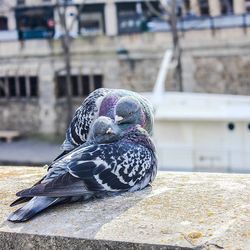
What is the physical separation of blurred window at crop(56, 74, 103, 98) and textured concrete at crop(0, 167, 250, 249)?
18392 millimetres

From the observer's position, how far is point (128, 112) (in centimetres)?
367

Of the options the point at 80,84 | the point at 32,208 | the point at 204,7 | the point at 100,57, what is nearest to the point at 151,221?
the point at 32,208

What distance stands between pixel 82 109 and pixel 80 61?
18287 mm

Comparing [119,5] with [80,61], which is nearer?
[80,61]

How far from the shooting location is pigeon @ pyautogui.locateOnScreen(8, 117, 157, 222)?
10.9ft

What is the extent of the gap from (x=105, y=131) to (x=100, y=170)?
0.79 feet

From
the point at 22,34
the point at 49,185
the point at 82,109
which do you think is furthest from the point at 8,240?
the point at 22,34

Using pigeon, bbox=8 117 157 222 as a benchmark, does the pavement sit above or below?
below

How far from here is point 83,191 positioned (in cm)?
339

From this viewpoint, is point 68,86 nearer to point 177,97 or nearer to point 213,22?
point 213,22

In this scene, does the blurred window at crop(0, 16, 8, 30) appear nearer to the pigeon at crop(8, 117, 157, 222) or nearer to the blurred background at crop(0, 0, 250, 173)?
the blurred background at crop(0, 0, 250, 173)

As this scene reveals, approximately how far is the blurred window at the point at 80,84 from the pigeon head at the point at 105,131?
725 inches

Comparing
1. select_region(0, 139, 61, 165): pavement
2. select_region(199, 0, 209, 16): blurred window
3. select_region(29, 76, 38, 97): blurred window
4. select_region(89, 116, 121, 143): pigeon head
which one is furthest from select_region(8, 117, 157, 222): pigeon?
select_region(199, 0, 209, 16): blurred window

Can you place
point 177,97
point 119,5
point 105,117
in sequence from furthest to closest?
point 119,5
point 177,97
point 105,117
